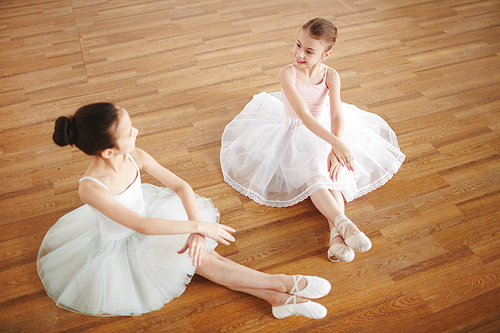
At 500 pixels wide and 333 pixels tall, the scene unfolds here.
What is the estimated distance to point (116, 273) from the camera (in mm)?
1520

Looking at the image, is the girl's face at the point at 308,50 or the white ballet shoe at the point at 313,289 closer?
the white ballet shoe at the point at 313,289

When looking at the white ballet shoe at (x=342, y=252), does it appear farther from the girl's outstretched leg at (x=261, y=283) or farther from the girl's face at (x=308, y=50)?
the girl's face at (x=308, y=50)

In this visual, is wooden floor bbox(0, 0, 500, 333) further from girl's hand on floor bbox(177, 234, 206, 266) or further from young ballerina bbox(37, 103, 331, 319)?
girl's hand on floor bbox(177, 234, 206, 266)

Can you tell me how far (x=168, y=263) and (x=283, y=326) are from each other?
513 millimetres

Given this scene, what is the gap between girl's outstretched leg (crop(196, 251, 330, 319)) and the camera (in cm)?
152

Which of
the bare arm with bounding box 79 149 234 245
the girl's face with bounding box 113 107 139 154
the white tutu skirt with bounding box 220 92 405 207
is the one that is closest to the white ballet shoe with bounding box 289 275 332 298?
the bare arm with bounding box 79 149 234 245

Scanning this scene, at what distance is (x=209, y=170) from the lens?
→ 7.32ft

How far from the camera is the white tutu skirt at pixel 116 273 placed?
1512 millimetres

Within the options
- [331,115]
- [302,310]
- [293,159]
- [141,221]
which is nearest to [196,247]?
[141,221]

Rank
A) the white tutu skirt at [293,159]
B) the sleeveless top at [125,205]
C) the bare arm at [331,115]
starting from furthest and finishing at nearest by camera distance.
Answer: the white tutu skirt at [293,159]
the bare arm at [331,115]
the sleeveless top at [125,205]

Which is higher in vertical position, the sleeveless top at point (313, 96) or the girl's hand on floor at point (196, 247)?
the sleeveless top at point (313, 96)

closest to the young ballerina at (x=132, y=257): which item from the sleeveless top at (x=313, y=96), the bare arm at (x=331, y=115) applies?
the bare arm at (x=331, y=115)

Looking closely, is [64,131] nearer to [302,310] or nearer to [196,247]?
[196,247]

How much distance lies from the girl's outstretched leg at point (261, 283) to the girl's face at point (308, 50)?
39.2 inches
